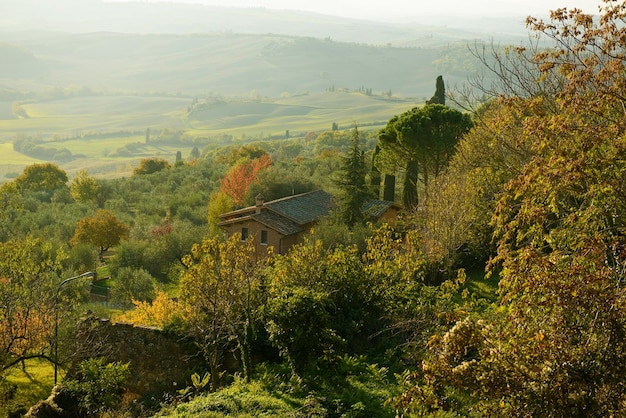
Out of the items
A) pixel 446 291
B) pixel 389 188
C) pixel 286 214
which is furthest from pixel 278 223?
pixel 446 291

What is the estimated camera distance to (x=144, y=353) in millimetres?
19125

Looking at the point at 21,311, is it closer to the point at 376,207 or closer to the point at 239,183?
the point at 376,207

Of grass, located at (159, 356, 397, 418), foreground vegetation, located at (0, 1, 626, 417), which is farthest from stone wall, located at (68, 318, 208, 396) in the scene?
grass, located at (159, 356, 397, 418)

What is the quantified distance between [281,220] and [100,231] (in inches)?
776

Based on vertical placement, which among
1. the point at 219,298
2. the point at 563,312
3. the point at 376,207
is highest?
the point at 563,312

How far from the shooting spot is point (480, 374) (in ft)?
26.0

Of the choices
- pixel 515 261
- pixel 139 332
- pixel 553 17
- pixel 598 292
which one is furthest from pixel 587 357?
pixel 139 332

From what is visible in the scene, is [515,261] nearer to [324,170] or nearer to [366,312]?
[366,312]

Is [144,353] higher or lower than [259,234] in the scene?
higher

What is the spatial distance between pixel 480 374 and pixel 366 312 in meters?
10.0

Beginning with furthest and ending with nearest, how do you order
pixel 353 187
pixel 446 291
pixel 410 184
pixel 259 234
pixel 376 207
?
pixel 259 234 → pixel 376 207 → pixel 410 184 → pixel 353 187 → pixel 446 291

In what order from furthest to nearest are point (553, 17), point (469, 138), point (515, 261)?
1. point (469, 138)
2. point (553, 17)
3. point (515, 261)

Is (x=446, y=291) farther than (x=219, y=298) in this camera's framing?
Yes

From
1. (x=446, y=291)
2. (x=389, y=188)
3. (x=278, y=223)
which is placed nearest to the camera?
(x=446, y=291)
